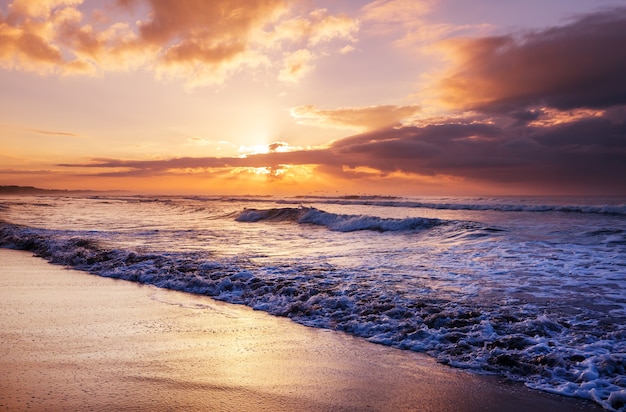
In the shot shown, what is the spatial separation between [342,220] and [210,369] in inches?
881

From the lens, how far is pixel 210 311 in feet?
21.8

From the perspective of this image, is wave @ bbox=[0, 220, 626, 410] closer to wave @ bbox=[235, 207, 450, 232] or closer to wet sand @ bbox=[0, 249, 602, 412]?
wet sand @ bbox=[0, 249, 602, 412]

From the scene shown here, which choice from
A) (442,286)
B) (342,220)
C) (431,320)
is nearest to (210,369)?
(431,320)

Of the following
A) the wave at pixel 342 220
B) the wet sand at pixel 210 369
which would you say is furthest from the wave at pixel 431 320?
the wave at pixel 342 220

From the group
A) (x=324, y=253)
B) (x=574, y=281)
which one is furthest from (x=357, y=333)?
(x=324, y=253)

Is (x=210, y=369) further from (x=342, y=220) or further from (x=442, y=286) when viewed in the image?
(x=342, y=220)

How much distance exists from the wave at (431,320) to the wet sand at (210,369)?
0.33 metres

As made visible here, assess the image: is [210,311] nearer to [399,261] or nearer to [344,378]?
[344,378]

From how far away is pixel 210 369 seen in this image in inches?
163

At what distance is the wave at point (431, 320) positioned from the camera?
13.7 ft

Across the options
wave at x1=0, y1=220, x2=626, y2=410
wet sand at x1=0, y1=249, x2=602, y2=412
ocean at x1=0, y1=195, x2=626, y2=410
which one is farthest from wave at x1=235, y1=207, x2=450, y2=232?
wet sand at x1=0, y1=249, x2=602, y2=412

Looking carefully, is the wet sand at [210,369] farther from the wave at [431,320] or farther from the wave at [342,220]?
the wave at [342,220]

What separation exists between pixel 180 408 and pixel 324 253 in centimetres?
970

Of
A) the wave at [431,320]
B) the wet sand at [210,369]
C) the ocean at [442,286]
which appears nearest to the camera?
the wet sand at [210,369]
